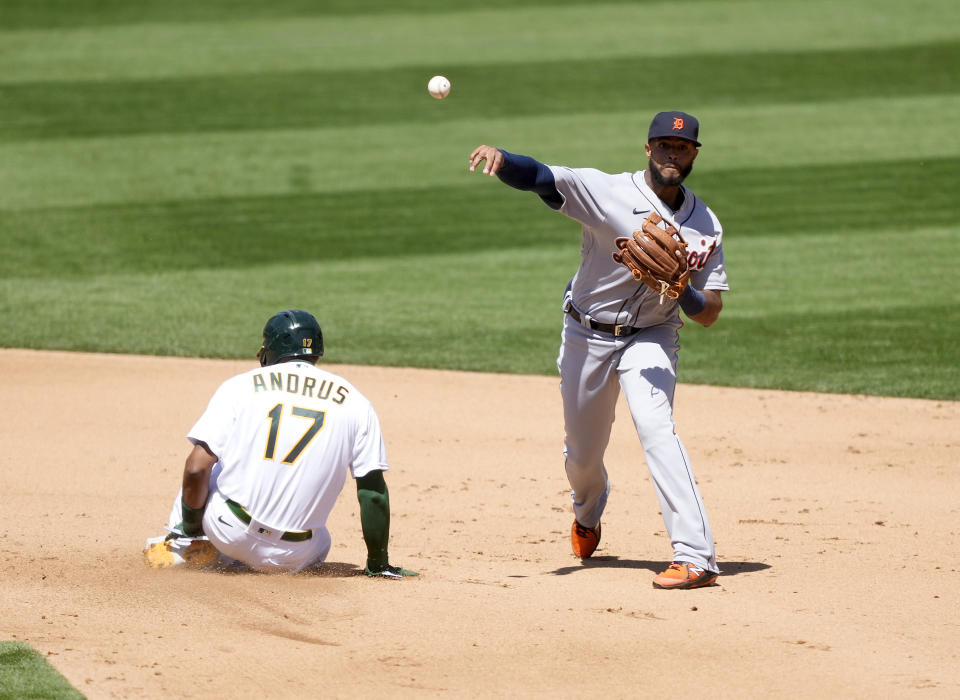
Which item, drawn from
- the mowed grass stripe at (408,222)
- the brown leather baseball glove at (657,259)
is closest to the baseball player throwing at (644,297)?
the brown leather baseball glove at (657,259)

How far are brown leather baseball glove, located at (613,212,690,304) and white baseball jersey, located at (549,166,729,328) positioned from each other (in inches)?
7.2

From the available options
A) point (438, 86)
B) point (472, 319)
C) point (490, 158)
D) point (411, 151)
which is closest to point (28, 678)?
point (490, 158)

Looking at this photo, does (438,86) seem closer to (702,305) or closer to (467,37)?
(702,305)

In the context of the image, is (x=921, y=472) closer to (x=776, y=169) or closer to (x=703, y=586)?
(x=703, y=586)

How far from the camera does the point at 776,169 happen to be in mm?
16406

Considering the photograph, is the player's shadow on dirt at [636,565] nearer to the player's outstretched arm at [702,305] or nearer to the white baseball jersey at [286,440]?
the player's outstretched arm at [702,305]

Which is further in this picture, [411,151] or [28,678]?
[411,151]

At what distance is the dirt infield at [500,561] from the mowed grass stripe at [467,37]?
11.5 meters

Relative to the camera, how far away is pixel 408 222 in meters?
14.3

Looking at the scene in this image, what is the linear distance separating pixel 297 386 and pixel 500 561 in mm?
1431

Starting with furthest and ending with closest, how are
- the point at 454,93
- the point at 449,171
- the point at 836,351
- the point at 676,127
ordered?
the point at 454,93 → the point at 449,171 → the point at 836,351 → the point at 676,127

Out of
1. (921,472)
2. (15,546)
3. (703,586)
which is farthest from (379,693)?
(921,472)

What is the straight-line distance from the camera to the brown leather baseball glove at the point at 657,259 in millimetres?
5172

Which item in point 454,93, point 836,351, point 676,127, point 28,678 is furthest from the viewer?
point 454,93
